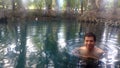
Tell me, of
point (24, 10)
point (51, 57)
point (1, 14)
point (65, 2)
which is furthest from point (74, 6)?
point (51, 57)

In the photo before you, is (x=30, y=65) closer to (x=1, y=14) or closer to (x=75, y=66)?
(x=75, y=66)

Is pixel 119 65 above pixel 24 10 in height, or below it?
below

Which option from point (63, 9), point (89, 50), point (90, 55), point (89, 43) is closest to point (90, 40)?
point (89, 43)

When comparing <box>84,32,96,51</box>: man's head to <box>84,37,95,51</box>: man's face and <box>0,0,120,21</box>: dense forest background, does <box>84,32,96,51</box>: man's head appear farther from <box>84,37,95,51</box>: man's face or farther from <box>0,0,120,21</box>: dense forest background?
<box>0,0,120,21</box>: dense forest background

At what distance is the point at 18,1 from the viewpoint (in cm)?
3397

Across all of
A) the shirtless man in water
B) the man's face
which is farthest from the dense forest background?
the man's face

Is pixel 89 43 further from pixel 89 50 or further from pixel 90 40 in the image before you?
pixel 89 50

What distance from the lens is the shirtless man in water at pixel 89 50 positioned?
7532mm

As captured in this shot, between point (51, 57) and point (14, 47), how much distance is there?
9.51ft

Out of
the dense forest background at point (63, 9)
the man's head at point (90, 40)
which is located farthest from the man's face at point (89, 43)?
the dense forest background at point (63, 9)

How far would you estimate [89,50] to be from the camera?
319 inches

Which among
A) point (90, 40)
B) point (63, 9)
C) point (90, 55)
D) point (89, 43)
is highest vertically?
point (63, 9)

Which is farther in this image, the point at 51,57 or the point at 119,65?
the point at 51,57

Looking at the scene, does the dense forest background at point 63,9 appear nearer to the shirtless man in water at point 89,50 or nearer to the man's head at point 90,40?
the shirtless man in water at point 89,50
